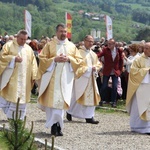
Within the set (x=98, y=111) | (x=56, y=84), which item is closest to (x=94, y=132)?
(x=56, y=84)

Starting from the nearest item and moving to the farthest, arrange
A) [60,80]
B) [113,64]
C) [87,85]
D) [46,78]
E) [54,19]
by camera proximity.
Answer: [60,80] → [46,78] → [87,85] → [113,64] → [54,19]

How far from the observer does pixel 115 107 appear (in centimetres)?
1708

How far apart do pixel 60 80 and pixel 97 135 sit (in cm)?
126

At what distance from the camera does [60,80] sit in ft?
39.4

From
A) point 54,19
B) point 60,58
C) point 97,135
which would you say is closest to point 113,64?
point 97,135

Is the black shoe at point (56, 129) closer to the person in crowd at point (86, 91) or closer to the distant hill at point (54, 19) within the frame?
the person in crowd at point (86, 91)

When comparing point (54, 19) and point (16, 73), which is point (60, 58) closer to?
point (16, 73)

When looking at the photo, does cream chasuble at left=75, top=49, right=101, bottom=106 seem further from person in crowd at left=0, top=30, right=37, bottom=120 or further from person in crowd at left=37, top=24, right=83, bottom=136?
person in crowd at left=37, top=24, right=83, bottom=136

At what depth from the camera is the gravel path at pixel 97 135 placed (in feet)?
36.2

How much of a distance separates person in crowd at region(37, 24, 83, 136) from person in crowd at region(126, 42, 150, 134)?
4.24 ft

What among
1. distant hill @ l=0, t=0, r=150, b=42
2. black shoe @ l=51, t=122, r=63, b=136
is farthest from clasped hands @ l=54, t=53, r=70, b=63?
distant hill @ l=0, t=0, r=150, b=42

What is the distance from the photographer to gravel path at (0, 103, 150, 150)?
11.0 meters

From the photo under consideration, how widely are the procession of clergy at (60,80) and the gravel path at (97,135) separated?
1.02 feet

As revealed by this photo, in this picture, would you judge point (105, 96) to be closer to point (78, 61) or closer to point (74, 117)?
point (74, 117)
